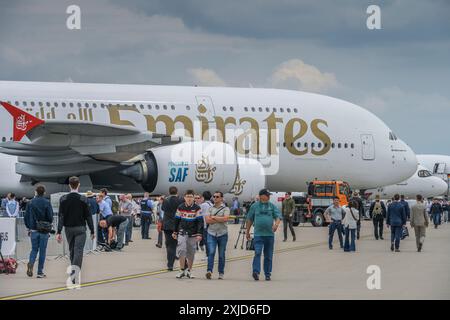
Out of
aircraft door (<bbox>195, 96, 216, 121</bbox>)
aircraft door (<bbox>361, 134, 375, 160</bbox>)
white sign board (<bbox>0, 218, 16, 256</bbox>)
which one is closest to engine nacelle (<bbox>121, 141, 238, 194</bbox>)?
aircraft door (<bbox>195, 96, 216, 121</bbox>)

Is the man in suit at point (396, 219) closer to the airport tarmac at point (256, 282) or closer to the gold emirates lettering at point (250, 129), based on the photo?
the airport tarmac at point (256, 282)

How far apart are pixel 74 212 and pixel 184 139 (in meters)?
18.5

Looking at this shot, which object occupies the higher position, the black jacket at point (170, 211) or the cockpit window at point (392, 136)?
the cockpit window at point (392, 136)

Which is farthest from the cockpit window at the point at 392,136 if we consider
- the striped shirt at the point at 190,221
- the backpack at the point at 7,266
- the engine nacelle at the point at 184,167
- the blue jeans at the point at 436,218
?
the backpack at the point at 7,266

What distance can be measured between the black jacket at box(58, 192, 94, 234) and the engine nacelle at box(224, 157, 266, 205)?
59.1ft

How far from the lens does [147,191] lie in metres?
33.2

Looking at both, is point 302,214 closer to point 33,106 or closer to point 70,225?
point 33,106

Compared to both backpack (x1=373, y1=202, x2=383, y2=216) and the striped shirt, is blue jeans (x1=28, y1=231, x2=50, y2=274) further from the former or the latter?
backpack (x1=373, y1=202, x2=383, y2=216)

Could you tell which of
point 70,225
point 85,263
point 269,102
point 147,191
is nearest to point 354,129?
point 269,102

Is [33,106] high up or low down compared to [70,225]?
up

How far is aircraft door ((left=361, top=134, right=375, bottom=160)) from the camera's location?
3934 cm

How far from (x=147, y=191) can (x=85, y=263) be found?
1280 centimetres

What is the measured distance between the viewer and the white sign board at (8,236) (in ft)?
64.3

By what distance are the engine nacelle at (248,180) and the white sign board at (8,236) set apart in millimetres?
14887
